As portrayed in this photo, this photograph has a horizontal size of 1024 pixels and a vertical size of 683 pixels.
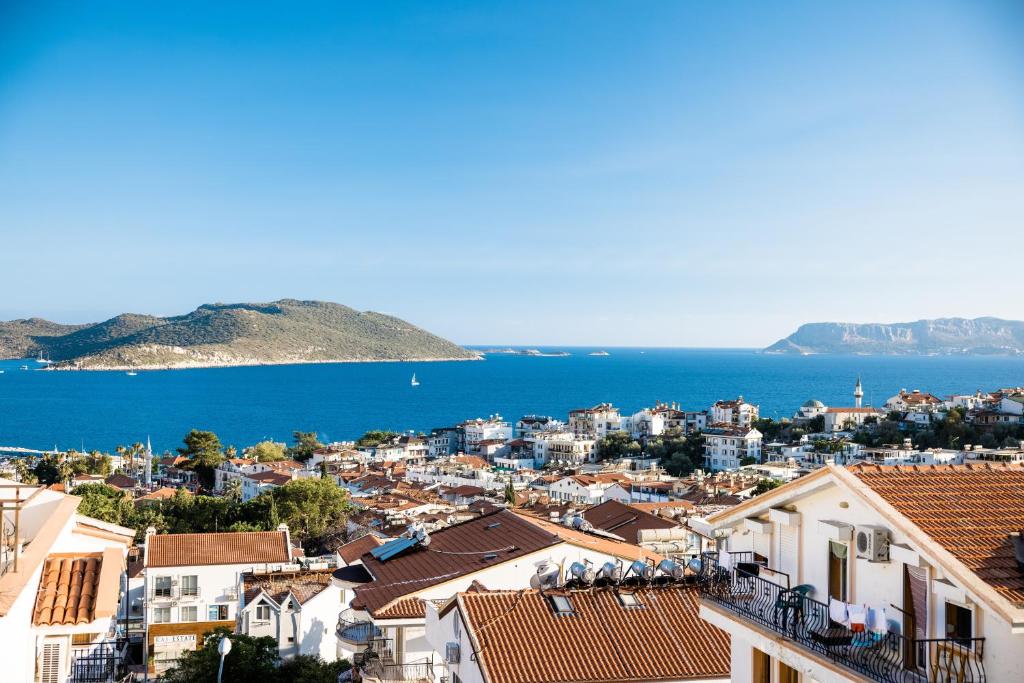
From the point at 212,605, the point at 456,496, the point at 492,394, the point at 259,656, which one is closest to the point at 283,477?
the point at 456,496

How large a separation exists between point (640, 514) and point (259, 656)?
1370 cm

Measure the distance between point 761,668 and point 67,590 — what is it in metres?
Result: 5.29

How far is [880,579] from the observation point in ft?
18.6

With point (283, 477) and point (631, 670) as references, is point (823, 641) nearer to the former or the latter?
point (631, 670)

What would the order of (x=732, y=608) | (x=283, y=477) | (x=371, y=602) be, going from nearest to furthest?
(x=732, y=608), (x=371, y=602), (x=283, y=477)

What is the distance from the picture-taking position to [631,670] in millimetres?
9234

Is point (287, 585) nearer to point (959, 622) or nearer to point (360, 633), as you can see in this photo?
point (360, 633)

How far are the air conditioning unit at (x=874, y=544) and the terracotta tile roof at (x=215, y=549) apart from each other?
21.3 meters

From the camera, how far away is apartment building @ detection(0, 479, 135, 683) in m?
4.88

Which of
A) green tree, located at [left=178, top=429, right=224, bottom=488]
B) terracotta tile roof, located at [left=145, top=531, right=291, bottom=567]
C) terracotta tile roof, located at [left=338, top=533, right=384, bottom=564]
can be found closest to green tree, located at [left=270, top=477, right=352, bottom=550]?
terracotta tile roof, located at [left=145, top=531, right=291, bottom=567]

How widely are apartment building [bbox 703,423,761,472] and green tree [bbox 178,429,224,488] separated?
4567 centimetres

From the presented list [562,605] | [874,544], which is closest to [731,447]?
[562,605]

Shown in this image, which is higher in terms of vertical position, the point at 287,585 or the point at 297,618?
the point at 287,585

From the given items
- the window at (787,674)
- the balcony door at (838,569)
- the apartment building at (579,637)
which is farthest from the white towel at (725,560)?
the apartment building at (579,637)
